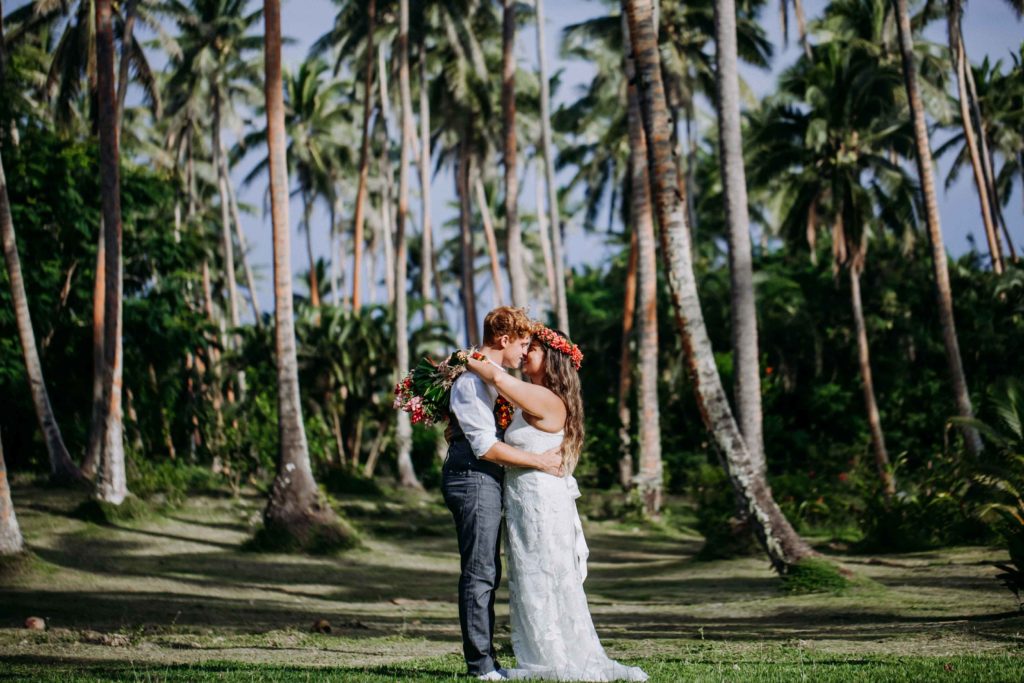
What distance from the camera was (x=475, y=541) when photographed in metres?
6.56

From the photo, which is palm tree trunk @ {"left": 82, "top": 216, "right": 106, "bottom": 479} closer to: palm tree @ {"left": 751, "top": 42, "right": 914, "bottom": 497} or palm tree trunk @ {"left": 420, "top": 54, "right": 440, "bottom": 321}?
palm tree trunk @ {"left": 420, "top": 54, "right": 440, "bottom": 321}

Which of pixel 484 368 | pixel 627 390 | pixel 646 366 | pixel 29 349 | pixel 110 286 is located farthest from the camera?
pixel 627 390

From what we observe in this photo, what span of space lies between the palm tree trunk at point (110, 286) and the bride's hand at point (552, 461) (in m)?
15.7

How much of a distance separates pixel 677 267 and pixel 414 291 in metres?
57.5

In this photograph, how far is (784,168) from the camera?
31.8 m

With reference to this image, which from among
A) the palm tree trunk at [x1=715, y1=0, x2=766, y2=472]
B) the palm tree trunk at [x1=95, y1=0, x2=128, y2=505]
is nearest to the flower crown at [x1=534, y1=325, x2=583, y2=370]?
the palm tree trunk at [x1=715, y1=0, x2=766, y2=472]

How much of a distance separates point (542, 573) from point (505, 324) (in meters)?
1.53

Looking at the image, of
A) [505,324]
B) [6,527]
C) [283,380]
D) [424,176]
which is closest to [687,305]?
[505,324]

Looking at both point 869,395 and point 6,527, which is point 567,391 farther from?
point 869,395

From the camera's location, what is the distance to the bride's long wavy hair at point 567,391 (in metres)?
6.77

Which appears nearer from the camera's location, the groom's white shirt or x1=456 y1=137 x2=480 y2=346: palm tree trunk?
the groom's white shirt

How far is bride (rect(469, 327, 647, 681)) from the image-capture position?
668 cm

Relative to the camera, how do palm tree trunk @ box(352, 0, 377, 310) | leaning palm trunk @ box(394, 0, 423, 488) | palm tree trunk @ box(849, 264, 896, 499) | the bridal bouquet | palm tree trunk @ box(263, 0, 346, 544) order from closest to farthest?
the bridal bouquet → palm tree trunk @ box(263, 0, 346, 544) → palm tree trunk @ box(849, 264, 896, 499) → leaning palm trunk @ box(394, 0, 423, 488) → palm tree trunk @ box(352, 0, 377, 310)

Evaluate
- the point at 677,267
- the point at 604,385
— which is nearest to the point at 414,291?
the point at 604,385
